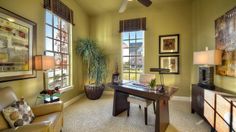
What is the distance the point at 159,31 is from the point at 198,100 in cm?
249

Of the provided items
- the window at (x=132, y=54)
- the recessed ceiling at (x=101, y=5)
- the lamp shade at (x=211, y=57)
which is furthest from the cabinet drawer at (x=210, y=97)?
the recessed ceiling at (x=101, y=5)

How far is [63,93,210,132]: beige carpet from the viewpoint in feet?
8.45

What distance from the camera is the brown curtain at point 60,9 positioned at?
3.10 meters

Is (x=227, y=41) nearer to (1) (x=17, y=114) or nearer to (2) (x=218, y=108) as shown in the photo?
(2) (x=218, y=108)

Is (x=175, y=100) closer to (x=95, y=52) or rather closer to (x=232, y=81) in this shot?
(x=232, y=81)

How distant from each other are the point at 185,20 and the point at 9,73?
4.67 metres

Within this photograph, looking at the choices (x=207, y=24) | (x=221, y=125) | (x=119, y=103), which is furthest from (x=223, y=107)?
(x=207, y=24)

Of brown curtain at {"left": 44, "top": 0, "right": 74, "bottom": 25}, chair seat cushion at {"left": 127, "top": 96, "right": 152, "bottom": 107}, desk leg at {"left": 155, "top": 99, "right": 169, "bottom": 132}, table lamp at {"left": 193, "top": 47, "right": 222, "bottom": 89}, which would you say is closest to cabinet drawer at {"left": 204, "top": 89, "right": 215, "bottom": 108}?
table lamp at {"left": 193, "top": 47, "right": 222, "bottom": 89}

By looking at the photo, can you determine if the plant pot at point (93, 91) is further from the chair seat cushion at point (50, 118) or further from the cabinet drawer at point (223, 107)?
the cabinet drawer at point (223, 107)

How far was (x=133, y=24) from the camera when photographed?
472 cm

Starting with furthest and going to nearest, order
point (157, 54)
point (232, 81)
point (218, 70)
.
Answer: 1. point (157, 54)
2. point (218, 70)
3. point (232, 81)

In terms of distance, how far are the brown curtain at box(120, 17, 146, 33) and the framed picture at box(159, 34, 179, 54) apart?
2.48ft

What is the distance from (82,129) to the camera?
8.34 feet

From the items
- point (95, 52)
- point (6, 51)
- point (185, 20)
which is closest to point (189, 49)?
point (185, 20)
